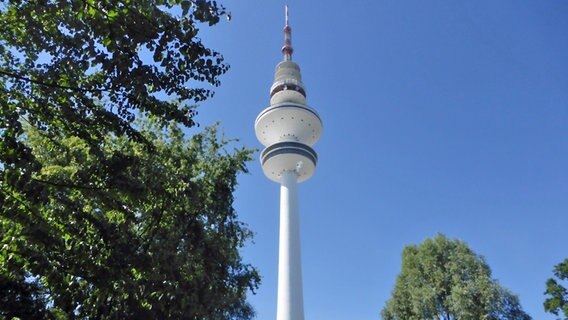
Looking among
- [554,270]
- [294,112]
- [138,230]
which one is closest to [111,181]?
[138,230]

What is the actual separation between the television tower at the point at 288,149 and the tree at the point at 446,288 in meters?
10.4

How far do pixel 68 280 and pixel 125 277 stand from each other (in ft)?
3.13

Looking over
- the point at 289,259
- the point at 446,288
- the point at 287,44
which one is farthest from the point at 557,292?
the point at 287,44

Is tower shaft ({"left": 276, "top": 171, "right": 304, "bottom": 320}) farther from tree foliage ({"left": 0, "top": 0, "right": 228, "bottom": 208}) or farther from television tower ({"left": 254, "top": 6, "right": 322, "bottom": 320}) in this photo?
tree foliage ({"left": 0, "top": 0, "right": 228, "bottom": 208})

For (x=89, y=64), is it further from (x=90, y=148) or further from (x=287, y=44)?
(x=287, y=44)

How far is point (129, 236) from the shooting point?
31.1 ft

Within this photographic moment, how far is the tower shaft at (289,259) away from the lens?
1559 inches

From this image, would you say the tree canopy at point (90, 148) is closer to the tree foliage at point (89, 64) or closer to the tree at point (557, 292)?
the tree foliage at point (89, 64)

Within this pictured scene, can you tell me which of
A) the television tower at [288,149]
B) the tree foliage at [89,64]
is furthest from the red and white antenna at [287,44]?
the tree foliage at [89,64]

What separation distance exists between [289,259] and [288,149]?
1199 cm

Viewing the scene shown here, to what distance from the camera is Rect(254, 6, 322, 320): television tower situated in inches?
1682

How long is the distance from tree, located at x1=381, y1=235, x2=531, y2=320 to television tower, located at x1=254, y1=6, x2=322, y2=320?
10414 mm

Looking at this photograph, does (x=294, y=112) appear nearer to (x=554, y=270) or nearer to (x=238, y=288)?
(x=554, y=270)

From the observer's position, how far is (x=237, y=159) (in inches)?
608
